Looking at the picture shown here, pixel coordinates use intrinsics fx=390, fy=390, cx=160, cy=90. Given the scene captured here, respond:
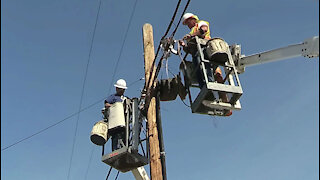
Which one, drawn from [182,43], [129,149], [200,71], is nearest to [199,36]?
[182,43]

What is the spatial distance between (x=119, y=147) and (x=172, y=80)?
152cm

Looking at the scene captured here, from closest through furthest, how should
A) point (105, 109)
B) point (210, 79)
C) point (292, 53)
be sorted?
1. point (292, 53)
2. point (210, 79)
3. point (105, 109)

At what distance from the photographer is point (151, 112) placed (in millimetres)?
6824

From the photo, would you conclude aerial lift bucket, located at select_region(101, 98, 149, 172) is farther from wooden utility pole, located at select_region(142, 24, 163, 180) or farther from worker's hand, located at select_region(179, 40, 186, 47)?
worker's hand, located at select_region(179, 40, 186, 47)

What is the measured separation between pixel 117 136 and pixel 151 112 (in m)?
0.81

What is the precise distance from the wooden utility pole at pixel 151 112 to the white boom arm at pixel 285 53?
167 cm

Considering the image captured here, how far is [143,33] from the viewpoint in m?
7.92

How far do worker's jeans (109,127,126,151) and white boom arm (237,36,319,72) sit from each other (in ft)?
7.81

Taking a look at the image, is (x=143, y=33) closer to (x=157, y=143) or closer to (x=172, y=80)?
(x=172, y=80)

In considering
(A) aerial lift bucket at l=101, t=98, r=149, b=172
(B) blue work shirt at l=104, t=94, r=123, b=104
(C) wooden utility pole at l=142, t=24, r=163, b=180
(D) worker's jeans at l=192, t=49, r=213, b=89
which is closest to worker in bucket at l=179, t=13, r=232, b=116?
(D) worker's jeans at l=192, t=49, r=213, b=89

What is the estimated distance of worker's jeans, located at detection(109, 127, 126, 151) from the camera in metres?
6.99

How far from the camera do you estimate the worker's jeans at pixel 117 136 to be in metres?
6.99

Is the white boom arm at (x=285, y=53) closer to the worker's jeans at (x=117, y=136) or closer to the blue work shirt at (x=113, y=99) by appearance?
the worker's jeans at (x=117, y=136)

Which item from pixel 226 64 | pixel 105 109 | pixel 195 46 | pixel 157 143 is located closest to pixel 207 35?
pixel 195 46
